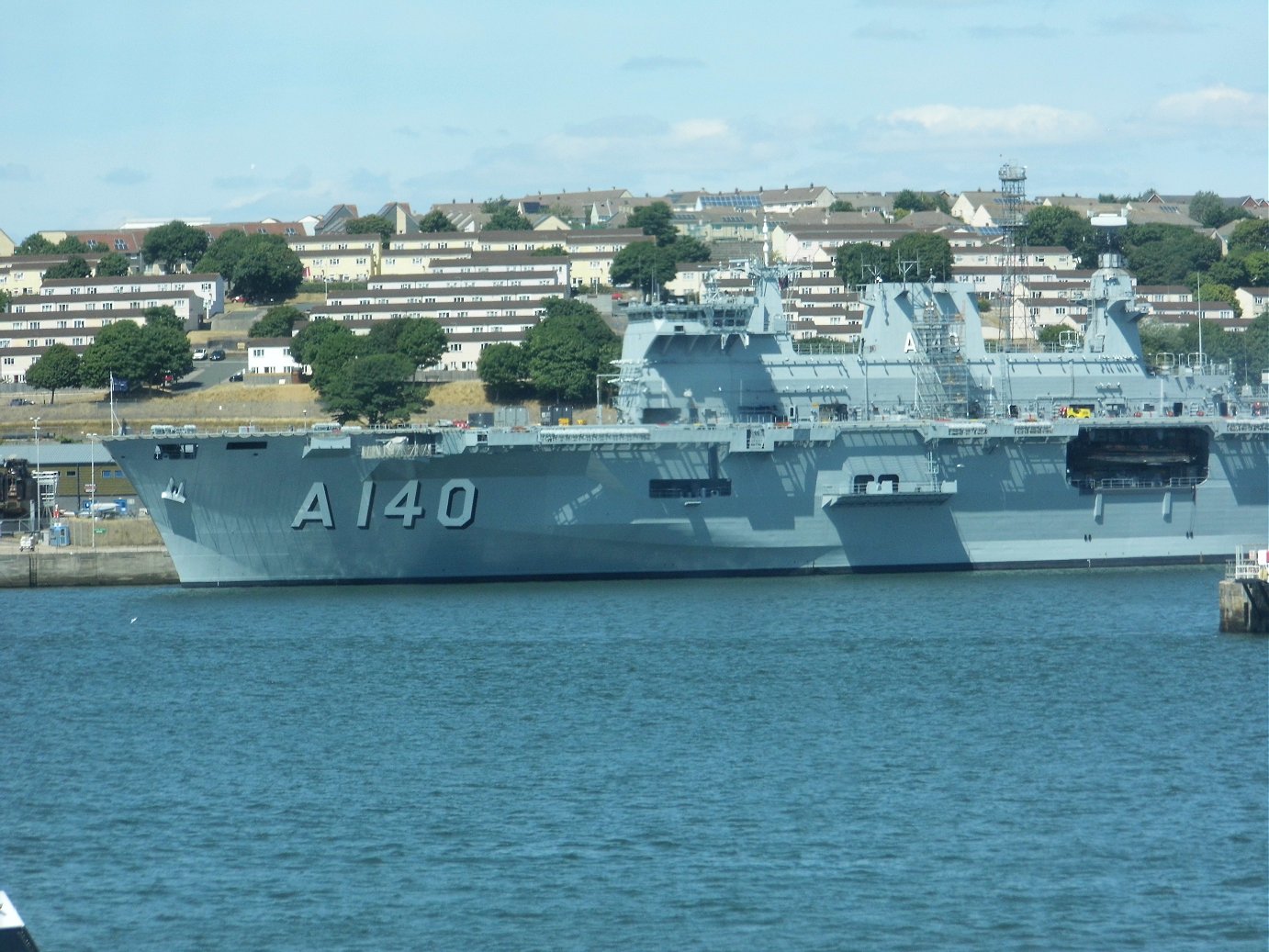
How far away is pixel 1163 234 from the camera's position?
107 metres

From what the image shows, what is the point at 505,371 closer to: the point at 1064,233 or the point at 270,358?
the point at 270,358

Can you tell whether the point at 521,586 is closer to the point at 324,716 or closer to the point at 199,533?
the point at 199,533

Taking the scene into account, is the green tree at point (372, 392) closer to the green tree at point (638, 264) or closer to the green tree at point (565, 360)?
the green tree at point (565, 360)

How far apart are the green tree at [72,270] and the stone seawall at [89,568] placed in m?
57.3

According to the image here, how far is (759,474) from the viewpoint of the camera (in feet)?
135

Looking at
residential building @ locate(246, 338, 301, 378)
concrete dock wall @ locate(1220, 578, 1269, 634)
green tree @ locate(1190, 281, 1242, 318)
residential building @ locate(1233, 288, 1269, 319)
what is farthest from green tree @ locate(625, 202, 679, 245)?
concrete dock wall @ locate(1220, 578, 1269, 634)

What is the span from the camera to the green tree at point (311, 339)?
7712cm

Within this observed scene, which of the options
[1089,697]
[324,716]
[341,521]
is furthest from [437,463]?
[1089,697]

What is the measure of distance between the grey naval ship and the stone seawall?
469 cm

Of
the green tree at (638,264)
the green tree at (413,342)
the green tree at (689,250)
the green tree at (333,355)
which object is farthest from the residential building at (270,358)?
the green tree at (689,250)

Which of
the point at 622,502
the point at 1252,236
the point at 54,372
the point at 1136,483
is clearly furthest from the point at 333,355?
the point at 1252,236

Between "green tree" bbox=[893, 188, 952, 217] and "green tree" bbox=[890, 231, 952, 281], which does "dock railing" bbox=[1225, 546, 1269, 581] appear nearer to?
"green tree" bbox=[890, 231, 952, 281]

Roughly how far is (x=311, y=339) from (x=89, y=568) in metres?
33.2

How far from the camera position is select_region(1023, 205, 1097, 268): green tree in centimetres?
10612
